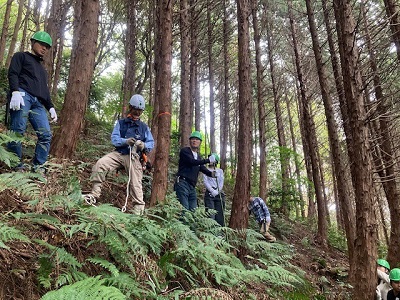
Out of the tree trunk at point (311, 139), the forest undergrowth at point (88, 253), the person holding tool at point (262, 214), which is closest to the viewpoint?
the forest undergrowth at point (88, 253)

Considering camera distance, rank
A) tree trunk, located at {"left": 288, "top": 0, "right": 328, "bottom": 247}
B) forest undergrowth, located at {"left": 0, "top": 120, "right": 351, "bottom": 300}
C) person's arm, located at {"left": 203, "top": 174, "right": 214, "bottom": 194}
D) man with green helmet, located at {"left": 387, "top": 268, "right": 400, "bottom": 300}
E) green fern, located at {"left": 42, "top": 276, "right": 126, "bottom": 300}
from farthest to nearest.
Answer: tree trunk, located at {"left": 288, "top": 0, "right": 328, "bottom": 247} < person's arm, located at {"left": 203, "top": 174, "right": 214, "bottom": 194} < man with green helmet, located at {"left": 387, "top": 268, "right": 400, "bottom": 300} < forest undergrowth, located at {"left": 0, "top": 120, "right": 351, "bottom": 300} < green fern, located at {"left": 42, "top": 276, "right": 126, "bottom": 300}

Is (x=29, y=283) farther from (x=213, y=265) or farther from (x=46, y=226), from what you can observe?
(x=213, y=265)

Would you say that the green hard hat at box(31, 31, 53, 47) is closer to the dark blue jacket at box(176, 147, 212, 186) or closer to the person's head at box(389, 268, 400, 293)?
the dark blue jacket at box(176, 147, 212, 186)

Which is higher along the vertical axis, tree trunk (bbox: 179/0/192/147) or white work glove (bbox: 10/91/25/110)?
tree trunk (bbox: 179/0/192/147)

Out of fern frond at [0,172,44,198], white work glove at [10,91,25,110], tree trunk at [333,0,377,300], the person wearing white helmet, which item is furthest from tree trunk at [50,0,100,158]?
tree trunk at [333,0,377,300]

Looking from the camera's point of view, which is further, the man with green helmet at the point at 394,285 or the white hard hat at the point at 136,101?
the man with green helmet at the point at 394,285

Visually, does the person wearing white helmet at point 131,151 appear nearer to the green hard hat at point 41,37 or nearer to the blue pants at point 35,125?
the blue pants at point 35,125

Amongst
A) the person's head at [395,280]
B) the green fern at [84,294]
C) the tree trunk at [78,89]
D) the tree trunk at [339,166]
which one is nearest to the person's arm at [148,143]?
the tree trunk at [78,89]

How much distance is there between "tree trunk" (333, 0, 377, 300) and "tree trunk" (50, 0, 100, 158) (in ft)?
13.3

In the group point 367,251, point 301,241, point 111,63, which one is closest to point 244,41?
point 367,251

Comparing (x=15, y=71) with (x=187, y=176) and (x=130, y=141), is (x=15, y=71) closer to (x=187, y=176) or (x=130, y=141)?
(x=130, y=141)

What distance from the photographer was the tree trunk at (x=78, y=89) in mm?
5145

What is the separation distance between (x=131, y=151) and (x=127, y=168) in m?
0.31

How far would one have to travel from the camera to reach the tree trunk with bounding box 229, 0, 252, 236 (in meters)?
6.30
